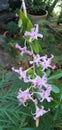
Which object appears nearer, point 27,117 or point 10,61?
point 27,117

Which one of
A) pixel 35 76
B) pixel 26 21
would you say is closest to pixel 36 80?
pixel 35 76

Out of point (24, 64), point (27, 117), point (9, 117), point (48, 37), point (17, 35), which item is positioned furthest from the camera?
point (17, 35)

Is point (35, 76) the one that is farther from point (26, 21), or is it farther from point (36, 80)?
point (26, 21)

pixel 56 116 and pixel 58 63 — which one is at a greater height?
pixel 56 116

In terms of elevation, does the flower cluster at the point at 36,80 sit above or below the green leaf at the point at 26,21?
below

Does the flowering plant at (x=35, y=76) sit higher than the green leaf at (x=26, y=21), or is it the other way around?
the green leaf at (x=26, y=21)

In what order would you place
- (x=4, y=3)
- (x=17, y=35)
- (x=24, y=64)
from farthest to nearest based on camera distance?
(x=4, y=3) < (x=17, y=35) < (x=24, y=64)

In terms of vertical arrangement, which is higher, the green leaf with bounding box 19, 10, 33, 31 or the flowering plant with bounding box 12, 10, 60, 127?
the green leaf with bounding box 19, 10, 33, 31

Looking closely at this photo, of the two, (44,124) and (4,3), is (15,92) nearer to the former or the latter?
(44,124)

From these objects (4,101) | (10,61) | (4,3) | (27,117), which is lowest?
(10,61)

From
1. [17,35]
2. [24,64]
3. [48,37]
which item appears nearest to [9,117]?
[24,64]

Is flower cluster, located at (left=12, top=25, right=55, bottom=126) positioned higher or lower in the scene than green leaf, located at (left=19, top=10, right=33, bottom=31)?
lower
